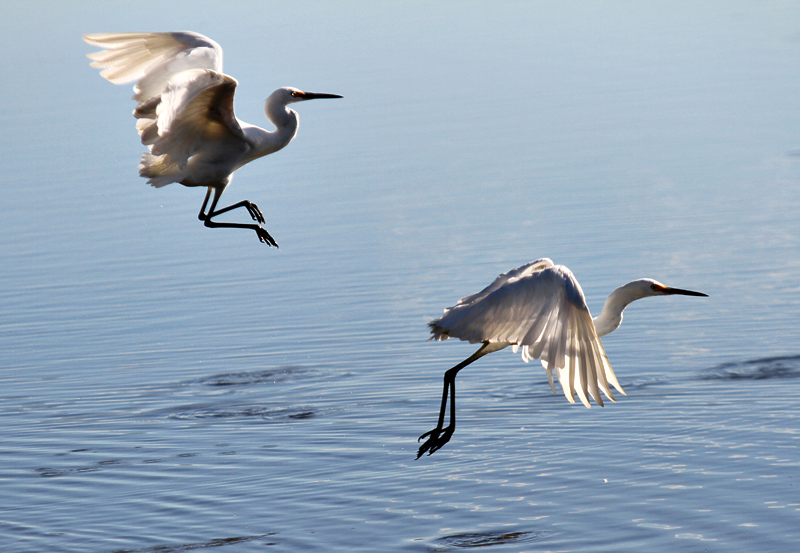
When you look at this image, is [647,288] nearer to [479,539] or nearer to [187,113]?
[479,539]

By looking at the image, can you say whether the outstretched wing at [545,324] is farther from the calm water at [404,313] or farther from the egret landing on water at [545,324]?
the calm water at [404,313]

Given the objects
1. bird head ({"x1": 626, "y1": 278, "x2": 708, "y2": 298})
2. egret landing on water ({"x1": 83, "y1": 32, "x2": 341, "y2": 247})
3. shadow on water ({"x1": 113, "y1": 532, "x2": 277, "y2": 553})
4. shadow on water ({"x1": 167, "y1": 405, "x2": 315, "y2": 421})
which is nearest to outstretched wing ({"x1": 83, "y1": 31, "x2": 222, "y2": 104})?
egret landing on water ({"x1": 83, "y1": 32, "x2": 341, "y2": 247})

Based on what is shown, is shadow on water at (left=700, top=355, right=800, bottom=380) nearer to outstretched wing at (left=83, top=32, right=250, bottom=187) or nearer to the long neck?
the long neck

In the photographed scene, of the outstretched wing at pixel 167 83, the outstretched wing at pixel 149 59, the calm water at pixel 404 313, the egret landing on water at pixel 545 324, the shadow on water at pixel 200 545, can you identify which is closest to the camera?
the egret landing on water at pixel 545 324

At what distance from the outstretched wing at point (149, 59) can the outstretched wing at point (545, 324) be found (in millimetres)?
3190

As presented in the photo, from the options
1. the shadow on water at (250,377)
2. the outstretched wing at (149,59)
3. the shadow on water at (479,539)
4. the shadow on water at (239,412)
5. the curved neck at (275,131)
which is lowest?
the shadow on water at (479,539)

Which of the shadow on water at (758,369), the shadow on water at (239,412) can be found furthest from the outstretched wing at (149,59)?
the shadow on water at (758,369)

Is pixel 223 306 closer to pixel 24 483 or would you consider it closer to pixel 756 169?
pixel 24 483

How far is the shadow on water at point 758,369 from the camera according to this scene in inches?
463

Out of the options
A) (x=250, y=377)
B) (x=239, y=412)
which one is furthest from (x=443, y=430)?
(x=250, y=377)

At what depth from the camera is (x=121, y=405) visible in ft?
40.9

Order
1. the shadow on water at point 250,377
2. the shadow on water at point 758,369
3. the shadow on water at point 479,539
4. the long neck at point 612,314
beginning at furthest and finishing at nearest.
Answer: the shadow on water at point 250,377, the shadow on water at point 758,369, the long neck at point 612,314, the shadow on water at point 479,539

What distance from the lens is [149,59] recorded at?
1038 cm

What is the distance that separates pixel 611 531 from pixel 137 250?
10.6m
